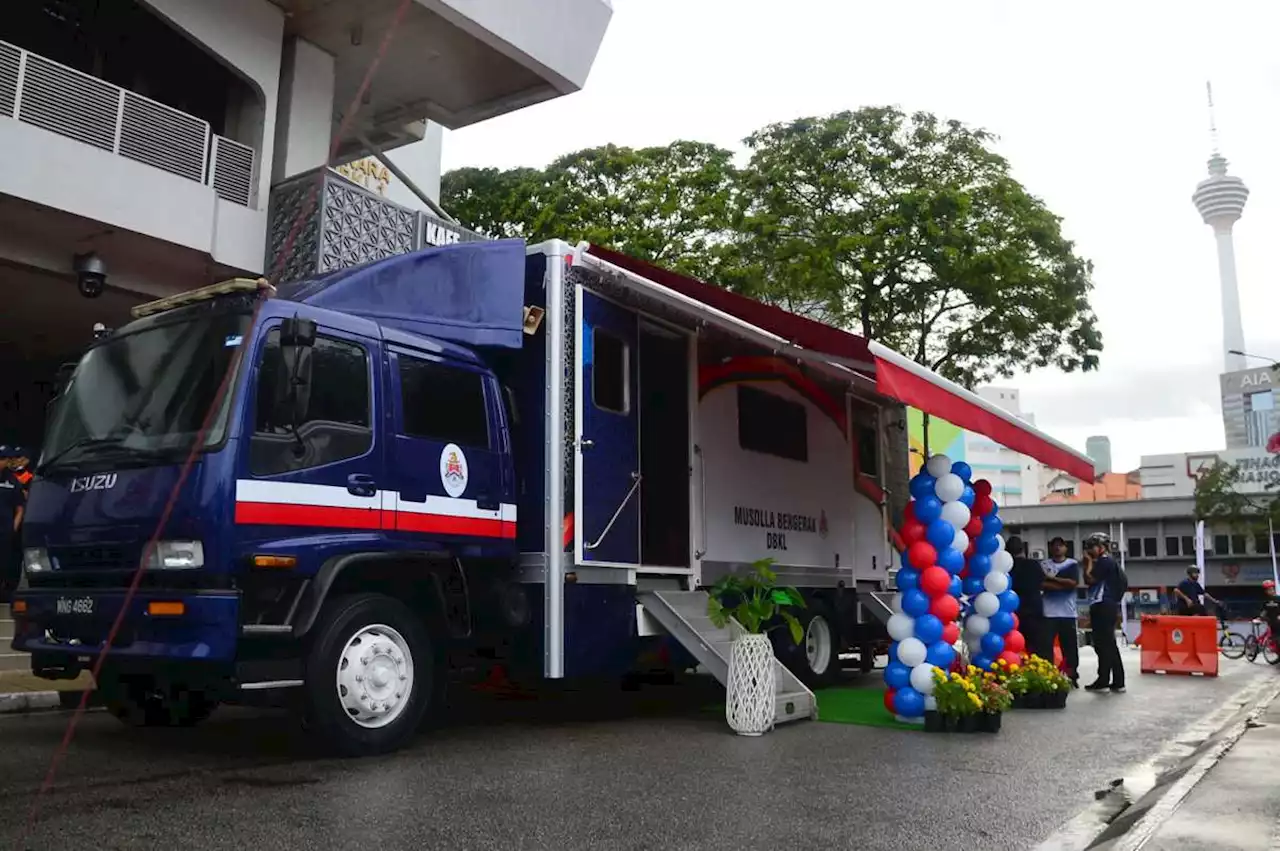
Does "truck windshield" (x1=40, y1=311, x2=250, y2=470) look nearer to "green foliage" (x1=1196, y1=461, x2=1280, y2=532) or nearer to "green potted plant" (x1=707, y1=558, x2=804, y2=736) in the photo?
"green potted plant" (x1=707, y1=558, x2=804, y2=736)

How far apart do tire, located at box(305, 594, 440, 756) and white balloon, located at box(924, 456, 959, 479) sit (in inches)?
179

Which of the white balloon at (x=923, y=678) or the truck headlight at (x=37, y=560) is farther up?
the truck headlight at (x=37, y=560)

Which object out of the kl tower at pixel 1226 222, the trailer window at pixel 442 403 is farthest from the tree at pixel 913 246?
the kl tower at pixel 1226 222

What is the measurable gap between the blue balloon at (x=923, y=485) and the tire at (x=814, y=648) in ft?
6.01

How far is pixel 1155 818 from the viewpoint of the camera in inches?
195

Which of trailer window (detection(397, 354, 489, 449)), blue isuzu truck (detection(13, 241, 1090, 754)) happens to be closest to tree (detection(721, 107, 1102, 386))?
blue isuzu truck (detection(13, 241, 1090, 754))

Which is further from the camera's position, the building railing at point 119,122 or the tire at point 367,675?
the building railing at point 119,122

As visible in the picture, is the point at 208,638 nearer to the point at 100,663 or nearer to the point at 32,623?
the point at 100,663

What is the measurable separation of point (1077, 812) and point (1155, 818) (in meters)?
0.44

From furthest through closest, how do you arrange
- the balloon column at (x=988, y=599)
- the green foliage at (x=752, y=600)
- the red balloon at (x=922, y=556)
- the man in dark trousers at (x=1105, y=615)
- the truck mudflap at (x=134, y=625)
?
1. the man in dark trousers at (x=1105, y=615)
2. the balloon column at (x=988, y=599)
3. the red balloon at (x=922, y=556)
4. the green foliage at (x=752, y=600)
5. the truck mudflap at (x=134, y=625)

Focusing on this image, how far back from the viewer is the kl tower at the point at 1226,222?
14975cm

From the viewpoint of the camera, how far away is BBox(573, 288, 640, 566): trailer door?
7.53 m

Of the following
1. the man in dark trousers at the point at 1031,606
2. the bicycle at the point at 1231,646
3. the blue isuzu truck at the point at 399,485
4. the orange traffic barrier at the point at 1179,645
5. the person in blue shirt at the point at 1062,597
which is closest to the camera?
the blue isuzu truck at the point at 399,485

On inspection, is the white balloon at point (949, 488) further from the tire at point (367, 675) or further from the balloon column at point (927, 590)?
the tire at point (367, 675)
